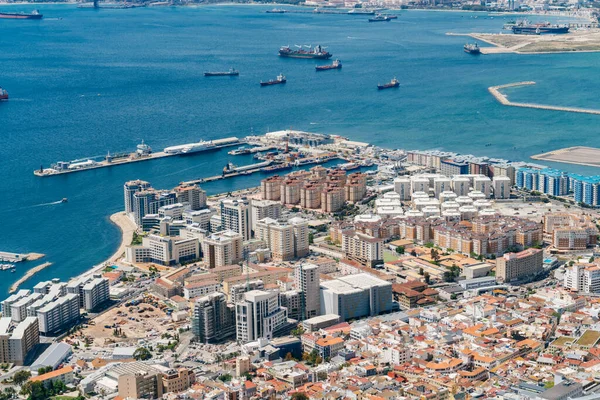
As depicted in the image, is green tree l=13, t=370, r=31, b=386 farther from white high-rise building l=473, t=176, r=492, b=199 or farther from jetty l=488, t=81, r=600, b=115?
jetty l=488, t=81, r=600, b=115

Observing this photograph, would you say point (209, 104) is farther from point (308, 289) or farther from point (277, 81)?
point (308, 289)

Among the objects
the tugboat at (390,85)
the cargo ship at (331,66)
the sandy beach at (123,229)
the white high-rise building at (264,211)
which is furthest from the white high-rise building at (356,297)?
the cargo ship at (331,66)

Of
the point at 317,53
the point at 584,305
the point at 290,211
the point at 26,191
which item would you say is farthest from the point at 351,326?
the point at 317,53

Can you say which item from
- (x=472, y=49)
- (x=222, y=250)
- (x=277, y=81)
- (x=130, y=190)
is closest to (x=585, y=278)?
(x=222, y=250)

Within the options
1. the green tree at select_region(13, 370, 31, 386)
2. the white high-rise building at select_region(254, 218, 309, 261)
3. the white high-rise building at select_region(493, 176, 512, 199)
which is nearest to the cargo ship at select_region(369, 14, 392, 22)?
the white high-rise building at select_region(493, 176, 512, 199)

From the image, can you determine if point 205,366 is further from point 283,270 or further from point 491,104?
point 491,104

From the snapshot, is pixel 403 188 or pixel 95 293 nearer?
pixel 95 293

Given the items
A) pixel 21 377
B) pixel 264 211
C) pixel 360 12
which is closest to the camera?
pixel 21 377
